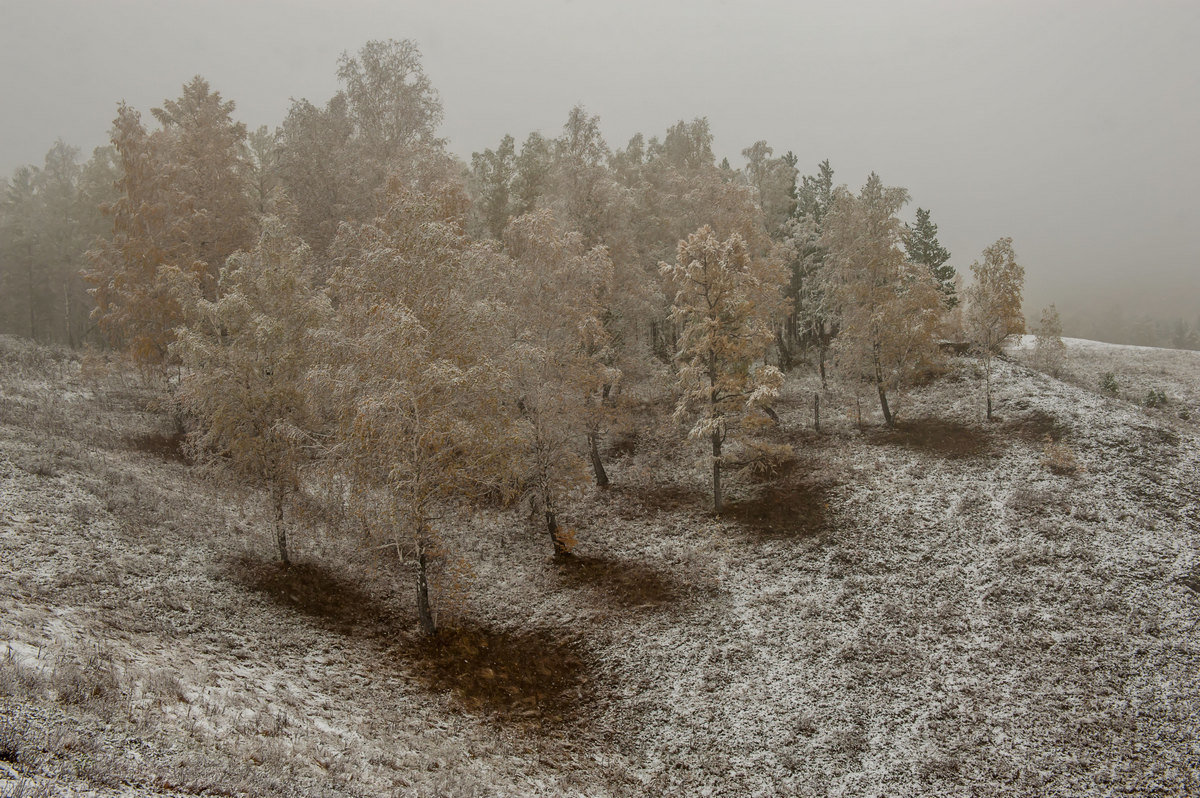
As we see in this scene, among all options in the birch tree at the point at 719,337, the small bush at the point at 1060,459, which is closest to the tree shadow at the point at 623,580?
the birch tree at the point at 719,337

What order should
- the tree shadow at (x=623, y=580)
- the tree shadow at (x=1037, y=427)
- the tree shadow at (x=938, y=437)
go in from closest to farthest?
the tree shadow at (x=623, y=580)
the tree shadow at (x=1037, y=427)
the tree shadow at (x=938, y=437)

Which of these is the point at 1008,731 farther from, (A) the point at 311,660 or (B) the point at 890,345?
(B) the point at 890,345

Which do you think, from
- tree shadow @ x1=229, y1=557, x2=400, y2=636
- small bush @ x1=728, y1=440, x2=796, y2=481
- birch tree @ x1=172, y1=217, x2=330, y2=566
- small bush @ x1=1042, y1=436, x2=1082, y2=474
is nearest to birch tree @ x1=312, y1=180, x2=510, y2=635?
tree shadow @ x1=229, y1=557, x2=400, y2=636

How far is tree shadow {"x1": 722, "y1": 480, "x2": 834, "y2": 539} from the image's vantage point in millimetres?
20422

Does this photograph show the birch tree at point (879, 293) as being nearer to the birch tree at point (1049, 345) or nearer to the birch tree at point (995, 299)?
the birch tree at point (995, 299)

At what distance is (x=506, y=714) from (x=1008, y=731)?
11.0m

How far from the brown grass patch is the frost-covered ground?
0.26 ft

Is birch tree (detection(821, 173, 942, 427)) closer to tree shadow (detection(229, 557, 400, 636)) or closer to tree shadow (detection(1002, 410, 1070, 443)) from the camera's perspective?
tree shadow (detection(1002, 410, 1070, 443))

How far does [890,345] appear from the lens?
26.0m

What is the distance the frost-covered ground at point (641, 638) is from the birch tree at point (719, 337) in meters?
4.39

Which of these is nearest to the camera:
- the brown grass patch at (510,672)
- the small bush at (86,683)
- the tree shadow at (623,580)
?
the small bush at (86,683)

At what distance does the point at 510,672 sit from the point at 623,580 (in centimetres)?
533

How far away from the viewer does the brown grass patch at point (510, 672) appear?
515 inches

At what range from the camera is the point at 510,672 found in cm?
1437
